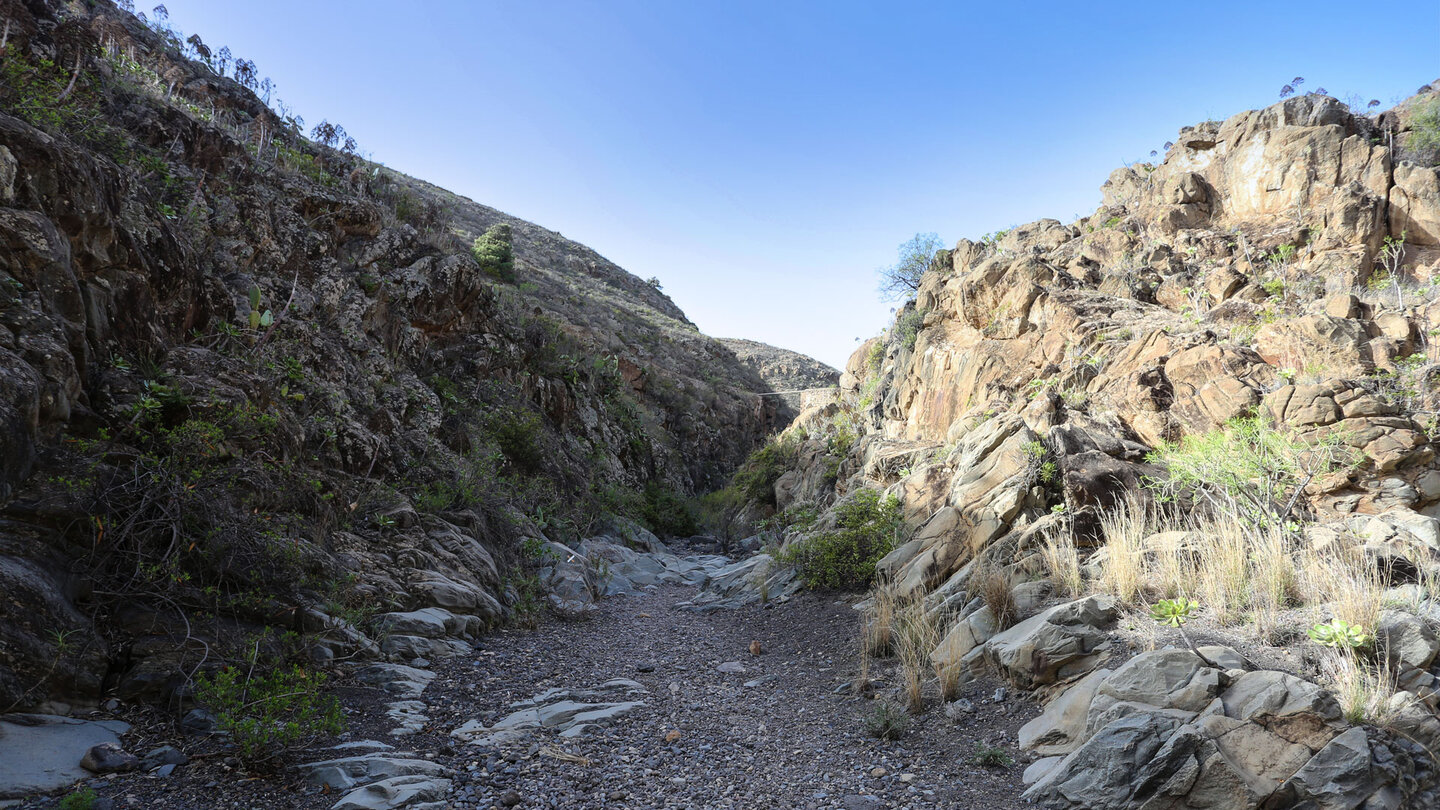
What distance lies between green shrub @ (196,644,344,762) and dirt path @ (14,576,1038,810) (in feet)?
0.53

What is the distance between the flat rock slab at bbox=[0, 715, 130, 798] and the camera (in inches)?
118

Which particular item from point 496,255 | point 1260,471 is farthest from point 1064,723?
point 496,255

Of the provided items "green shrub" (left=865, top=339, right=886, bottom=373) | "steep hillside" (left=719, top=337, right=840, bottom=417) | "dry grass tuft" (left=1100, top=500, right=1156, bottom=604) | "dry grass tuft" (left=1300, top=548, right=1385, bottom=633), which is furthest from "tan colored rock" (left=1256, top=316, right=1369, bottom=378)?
"steep hillside" (left=719, top=337, right=840, bottom=417)

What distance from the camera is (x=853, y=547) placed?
966 centimetres

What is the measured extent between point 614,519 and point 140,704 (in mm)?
12609

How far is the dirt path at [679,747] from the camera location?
3.64 m

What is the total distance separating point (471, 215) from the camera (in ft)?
141

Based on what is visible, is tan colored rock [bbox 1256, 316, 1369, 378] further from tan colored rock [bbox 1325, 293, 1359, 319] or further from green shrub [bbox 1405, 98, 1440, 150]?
green shrub [bbox 1405, 98, 1440, 150]

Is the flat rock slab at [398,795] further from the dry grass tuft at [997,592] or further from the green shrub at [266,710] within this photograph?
the dry grass tuft at [997,592]

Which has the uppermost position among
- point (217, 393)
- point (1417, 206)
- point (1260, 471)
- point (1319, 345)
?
point (1417, 206)

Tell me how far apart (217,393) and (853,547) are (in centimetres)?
818

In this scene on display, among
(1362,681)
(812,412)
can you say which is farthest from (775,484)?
(1362,681)

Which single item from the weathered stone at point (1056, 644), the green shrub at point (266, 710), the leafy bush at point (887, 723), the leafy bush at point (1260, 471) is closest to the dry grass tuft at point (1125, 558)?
the weathered stone at point (1056, 644)

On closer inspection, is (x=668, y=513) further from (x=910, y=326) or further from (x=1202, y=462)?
(x=1202, y=462)
